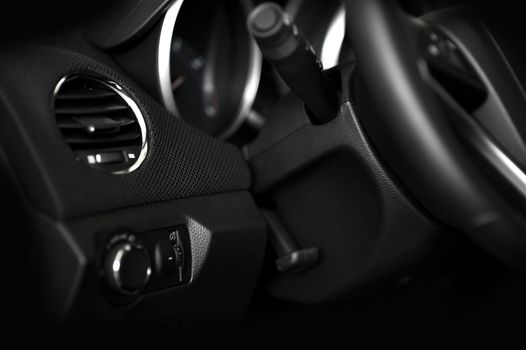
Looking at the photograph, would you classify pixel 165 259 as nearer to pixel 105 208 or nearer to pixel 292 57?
pixel 105 208

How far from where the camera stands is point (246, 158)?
1.29 metres

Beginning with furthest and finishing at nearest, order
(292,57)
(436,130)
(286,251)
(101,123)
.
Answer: (286,251), (101,123), (292,57), (436,130)

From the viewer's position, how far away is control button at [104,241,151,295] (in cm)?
→ 99

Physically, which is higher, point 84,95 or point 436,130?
point 84,95

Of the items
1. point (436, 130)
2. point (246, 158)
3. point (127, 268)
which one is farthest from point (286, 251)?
point (436, 130)

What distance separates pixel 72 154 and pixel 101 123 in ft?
0.26

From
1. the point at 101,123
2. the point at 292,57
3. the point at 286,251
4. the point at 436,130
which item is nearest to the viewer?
the point at 436,130

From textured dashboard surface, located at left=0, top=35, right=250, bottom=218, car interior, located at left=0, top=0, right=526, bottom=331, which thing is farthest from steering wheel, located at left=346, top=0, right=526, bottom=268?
Result: textured dashboard surface, located at left=0, top=35, right=250, bottom=218

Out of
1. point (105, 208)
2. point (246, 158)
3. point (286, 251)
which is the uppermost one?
point (105, 208)

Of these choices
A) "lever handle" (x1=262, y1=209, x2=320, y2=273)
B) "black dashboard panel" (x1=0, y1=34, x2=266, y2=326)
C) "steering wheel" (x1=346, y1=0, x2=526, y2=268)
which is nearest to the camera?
"steering wheel" (x1=346, y1=0, x2=526, y2=268)

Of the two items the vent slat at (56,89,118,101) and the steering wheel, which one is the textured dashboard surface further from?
the steering wheel

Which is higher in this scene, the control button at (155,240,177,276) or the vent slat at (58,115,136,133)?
the vent slat at (58,115,136,133)

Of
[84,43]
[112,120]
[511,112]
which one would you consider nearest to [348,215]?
[511,112]

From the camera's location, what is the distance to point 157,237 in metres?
1.06
